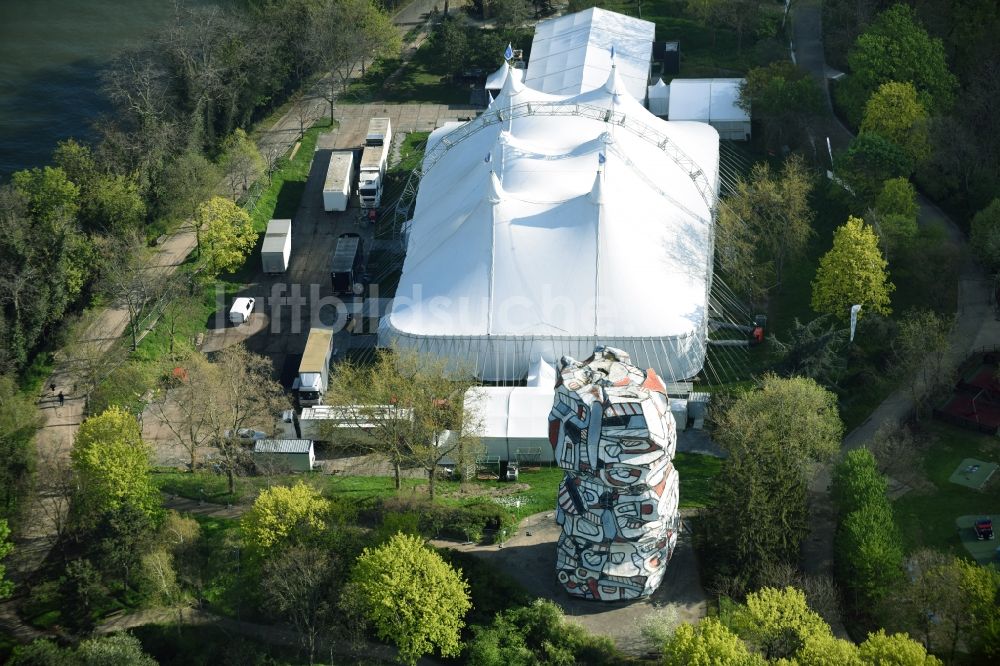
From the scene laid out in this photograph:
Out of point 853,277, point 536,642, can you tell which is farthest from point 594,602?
point 853,277

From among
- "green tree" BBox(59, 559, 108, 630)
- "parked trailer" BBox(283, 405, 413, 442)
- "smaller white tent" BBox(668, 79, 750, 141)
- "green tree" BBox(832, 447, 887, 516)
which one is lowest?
"green tree" BBox(59, 559, 108, 630)

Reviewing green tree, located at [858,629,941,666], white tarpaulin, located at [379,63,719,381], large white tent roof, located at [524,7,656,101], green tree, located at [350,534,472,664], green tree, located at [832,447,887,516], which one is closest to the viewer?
green tree, located at [858,629,941,666]

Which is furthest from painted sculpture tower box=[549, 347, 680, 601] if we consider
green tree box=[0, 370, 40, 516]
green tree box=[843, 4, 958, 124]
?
green tree box=[843, 4, 958, 124]

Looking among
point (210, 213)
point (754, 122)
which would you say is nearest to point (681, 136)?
point (754, 122)

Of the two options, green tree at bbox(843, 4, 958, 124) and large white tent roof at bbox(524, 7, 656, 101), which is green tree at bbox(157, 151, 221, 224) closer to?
large white tent roof at bbox(524, 7, 656, 101)

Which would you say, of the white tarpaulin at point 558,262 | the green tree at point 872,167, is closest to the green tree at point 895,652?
the white tarpaulin at point 558,262

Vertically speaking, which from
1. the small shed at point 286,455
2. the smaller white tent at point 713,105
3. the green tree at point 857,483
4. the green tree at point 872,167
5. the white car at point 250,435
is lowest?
the white car at point 250,435

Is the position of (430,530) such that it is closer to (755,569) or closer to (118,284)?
(755,569)

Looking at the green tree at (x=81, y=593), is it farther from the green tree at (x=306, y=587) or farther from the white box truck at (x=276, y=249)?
the white box truck at (x=276, y=249)
